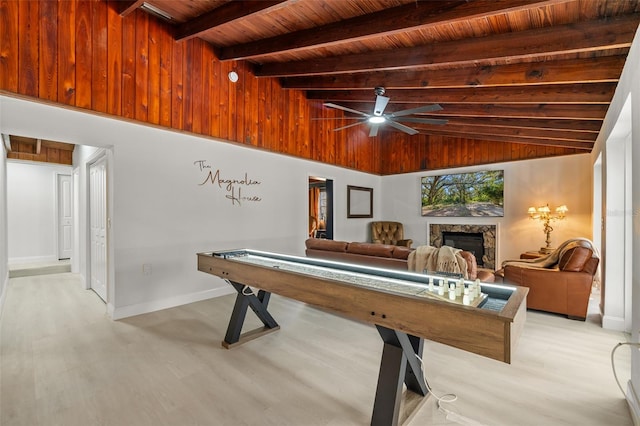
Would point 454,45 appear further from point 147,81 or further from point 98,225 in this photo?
point 98,225

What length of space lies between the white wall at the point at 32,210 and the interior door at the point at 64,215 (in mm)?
89

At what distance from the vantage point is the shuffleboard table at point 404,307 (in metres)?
1.28

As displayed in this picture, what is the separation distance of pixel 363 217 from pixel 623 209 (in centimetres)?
456

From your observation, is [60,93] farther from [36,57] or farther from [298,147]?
[298,147]

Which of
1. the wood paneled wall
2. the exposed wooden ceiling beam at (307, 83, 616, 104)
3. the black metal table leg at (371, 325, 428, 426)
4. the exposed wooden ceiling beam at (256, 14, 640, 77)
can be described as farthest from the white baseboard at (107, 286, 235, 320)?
the exposed wooden ceiling beam at (307, 83, 616, 104)

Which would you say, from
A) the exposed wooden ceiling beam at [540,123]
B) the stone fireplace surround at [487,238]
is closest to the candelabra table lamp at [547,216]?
the stone fireplace surround at [487,238]

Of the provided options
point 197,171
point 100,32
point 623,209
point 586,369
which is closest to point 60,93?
point 100,32

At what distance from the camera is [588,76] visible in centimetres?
257

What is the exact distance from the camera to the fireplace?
244 inches

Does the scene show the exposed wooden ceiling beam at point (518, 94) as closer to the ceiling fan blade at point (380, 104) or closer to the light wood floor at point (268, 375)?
the ceiling fan blade at point (380, 104)

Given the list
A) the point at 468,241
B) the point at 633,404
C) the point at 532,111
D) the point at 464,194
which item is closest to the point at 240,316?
the point at 633,404

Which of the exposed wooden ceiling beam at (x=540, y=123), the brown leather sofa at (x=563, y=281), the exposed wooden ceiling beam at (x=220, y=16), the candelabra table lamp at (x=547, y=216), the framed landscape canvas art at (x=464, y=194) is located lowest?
the brown leather sofa at (x=563, y=281)

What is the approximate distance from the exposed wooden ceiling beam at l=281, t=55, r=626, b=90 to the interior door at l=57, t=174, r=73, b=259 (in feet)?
21.7

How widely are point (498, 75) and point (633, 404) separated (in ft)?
9.43
